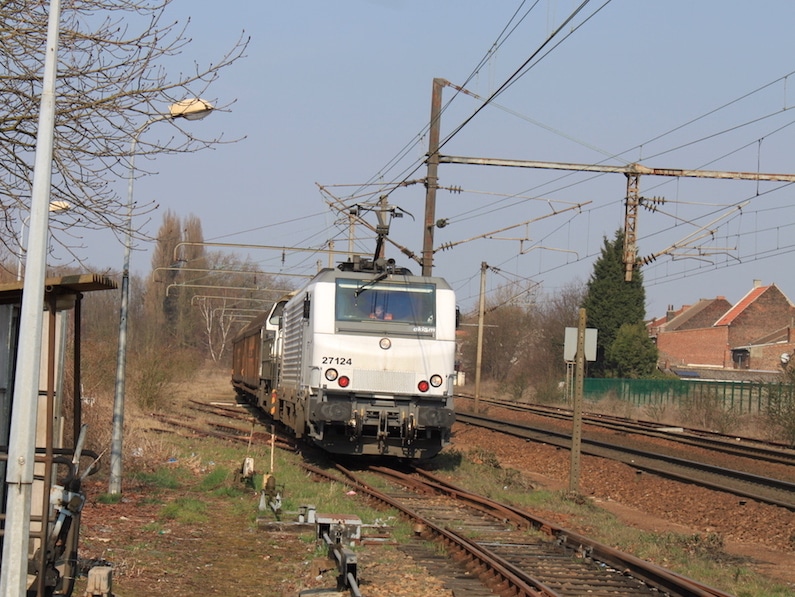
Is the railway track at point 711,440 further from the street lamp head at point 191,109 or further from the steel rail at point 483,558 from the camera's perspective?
the street lamp head at point 191,109

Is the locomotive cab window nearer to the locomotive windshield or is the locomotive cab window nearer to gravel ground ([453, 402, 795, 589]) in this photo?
the locomotive windshield

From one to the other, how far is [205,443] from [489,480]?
7.82m

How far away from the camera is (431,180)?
21.9m

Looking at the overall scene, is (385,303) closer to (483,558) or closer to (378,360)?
(378,360)

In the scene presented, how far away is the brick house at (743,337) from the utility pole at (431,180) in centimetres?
5188

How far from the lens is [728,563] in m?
10.1

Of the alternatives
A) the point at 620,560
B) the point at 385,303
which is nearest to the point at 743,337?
the point at 385,303

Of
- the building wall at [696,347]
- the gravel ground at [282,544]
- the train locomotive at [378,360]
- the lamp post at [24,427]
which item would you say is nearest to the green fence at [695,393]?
the gravel ground at [282,544]

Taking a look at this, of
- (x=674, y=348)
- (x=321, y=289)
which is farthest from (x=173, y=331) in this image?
(x=321, y=289)

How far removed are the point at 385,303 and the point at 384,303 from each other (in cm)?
2

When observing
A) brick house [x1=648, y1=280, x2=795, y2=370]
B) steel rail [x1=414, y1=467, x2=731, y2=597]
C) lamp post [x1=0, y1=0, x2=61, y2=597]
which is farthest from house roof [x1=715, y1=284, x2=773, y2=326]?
lamp post [x1=0, y1=0, x2=61, y2=597]

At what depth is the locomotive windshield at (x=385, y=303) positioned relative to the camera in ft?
54.3

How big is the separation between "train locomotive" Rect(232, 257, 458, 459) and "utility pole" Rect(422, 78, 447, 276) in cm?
490

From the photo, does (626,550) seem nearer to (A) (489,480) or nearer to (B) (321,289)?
(A) (489,480)
